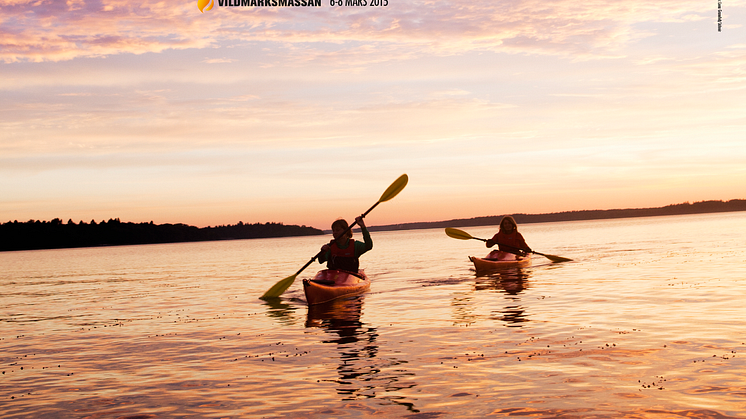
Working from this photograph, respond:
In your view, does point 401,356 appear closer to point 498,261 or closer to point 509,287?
point 509,287

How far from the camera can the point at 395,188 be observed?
18.8m

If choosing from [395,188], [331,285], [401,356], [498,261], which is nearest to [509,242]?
[498,261]

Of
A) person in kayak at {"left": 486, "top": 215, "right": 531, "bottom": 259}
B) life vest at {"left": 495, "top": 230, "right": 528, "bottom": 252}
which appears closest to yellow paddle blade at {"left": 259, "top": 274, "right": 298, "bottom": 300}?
person in kayak at {"left": 486, "top": 215, "right": 531, "bottom": 259}

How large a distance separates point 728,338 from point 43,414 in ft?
31.3

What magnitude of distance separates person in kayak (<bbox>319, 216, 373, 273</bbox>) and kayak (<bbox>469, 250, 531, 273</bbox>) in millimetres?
7229

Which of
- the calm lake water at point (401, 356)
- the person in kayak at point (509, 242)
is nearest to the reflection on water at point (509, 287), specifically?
the calm lake water at point (401, 356)

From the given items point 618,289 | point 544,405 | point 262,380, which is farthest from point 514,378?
point 618,289

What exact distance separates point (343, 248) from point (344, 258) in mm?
452

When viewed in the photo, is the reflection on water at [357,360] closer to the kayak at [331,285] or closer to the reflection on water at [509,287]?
the kayak at [331,285]

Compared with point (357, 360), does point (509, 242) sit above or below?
above

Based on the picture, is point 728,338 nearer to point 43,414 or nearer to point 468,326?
point 468,326

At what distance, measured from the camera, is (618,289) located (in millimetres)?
16656

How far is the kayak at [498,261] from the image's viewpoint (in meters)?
23.3

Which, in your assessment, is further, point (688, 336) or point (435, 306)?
point (435, 306)
